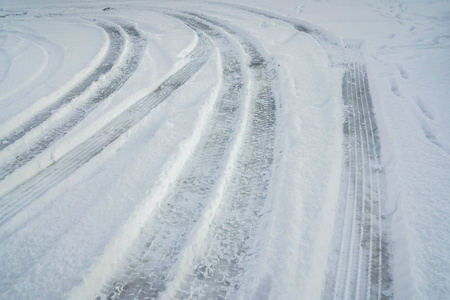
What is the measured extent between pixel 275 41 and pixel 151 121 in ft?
12.6

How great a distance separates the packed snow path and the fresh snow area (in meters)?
0.01

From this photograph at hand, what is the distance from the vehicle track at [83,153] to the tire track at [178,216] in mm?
956

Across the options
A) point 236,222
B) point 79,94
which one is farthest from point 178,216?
point 79,94

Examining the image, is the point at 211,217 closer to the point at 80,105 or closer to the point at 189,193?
the point at 189,193

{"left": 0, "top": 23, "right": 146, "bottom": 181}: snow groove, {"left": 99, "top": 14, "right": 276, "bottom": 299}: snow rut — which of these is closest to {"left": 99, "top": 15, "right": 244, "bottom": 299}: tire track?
{"left": 99, "top": 14, "right": 276, "bottom": 299}: snow rut

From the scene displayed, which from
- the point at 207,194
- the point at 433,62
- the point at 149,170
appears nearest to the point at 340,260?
the point at 207,194

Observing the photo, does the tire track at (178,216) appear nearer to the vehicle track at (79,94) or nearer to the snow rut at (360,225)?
the snow rut at (360,225)

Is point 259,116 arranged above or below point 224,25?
below

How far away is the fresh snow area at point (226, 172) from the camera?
5.99 feet

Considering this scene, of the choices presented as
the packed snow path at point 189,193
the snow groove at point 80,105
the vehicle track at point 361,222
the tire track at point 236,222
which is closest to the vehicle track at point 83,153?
the packed snow path at point 189,193

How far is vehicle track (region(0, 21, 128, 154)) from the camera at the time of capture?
2964 mm

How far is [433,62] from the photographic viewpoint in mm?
4660

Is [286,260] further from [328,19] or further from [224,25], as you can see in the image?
[328,19]

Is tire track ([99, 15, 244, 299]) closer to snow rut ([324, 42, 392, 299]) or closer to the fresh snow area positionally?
the fresh snow area
